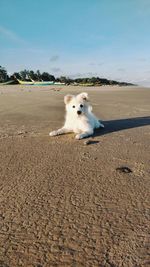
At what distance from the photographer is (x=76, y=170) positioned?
292cm

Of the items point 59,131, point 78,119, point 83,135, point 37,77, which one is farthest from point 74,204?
point 37,77

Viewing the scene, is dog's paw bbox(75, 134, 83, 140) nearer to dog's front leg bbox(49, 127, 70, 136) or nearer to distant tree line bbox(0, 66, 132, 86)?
dog's front leg bbox(49, 127, 70, 136)

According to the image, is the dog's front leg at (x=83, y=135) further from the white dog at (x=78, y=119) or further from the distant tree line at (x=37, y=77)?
the distant tree line at (x=37, y=77)

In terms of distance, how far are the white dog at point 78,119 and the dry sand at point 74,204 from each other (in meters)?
Result: 0.57

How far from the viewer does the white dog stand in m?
4.60

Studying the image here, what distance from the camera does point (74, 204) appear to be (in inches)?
84.7

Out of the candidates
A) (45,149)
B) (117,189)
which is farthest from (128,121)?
(117,189)

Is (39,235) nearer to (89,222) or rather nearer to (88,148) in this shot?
(89,222)

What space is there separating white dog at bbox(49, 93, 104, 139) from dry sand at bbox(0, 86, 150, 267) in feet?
1.86

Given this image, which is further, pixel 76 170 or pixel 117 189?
pixel 76 170

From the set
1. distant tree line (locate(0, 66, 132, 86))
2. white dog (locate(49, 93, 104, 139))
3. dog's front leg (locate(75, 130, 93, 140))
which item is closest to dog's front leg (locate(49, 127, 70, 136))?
white dog (locate(49, 93, 104, 139))

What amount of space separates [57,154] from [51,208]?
1.45m

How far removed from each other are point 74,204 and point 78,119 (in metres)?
2.72

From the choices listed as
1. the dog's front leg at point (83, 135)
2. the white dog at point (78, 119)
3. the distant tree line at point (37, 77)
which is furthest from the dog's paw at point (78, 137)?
the distant tree line at point (37, 77)
